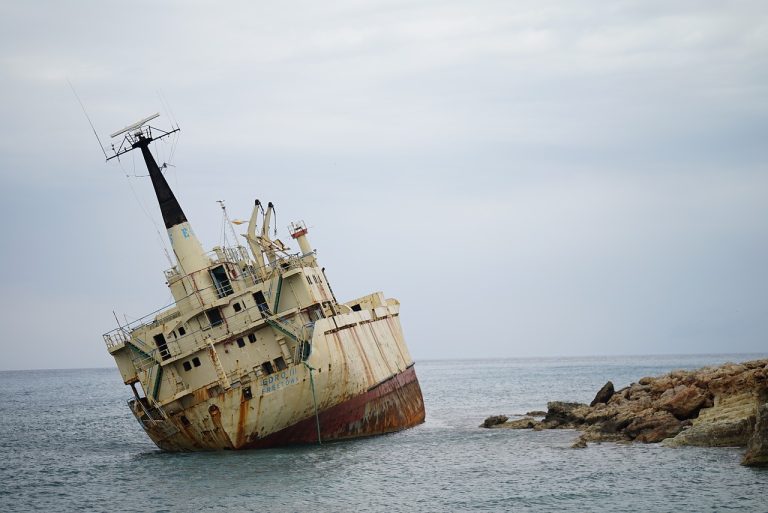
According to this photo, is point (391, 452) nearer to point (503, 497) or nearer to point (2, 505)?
point (503, 497)

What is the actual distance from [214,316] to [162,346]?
188cm

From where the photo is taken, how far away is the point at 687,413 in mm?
27984

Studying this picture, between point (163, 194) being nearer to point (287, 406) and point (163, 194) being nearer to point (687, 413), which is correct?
point (287, 406)

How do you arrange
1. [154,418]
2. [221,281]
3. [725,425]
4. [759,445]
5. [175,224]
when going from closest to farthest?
[759,445], [725,425], [154,418], [221,281], [175,224]

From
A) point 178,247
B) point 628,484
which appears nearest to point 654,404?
point 628,484

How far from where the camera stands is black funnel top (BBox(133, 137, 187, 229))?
Answer: 30188 mm

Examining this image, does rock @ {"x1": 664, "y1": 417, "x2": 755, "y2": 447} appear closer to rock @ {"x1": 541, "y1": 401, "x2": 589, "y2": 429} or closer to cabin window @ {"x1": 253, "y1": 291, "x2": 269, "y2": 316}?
rock @ {"x1": 541, "y1": 401, "x2": 589, "y2": 429}

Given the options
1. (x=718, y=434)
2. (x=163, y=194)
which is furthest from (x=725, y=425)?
(x=163, y=194)

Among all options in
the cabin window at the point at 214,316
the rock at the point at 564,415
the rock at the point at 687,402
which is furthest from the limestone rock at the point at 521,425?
the cabin window at the point at 214,316

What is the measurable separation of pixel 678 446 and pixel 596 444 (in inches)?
117

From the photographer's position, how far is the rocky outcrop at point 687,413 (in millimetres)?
24188

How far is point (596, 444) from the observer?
1101 inches

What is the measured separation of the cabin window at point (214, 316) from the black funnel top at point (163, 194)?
4086 millimetres

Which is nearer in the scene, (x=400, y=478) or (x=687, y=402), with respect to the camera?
(x=400, y=478)
